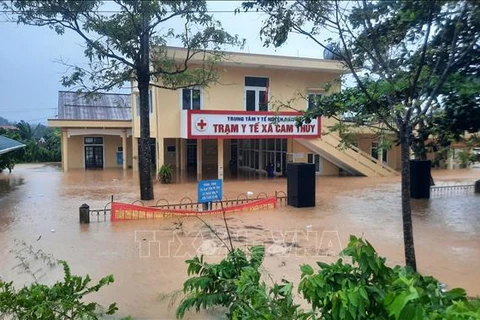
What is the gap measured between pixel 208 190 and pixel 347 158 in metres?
12.5

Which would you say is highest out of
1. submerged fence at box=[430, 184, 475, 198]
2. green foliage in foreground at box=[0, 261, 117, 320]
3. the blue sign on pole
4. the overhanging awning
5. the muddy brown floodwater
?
the overhanging awning

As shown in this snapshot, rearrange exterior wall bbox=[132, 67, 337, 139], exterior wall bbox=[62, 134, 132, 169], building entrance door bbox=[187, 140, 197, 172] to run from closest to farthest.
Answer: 1. exterior wall bbox=[132, 67, 337, 139]
2. exterior wall bbox=[62, 134, 132, 169]
3. building entrance door bbox=[187, 140, 197, 172]

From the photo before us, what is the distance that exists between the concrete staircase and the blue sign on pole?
10.6 meters

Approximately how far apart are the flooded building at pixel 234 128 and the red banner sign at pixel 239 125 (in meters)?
0.04

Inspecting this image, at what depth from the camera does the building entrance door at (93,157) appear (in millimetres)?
27797

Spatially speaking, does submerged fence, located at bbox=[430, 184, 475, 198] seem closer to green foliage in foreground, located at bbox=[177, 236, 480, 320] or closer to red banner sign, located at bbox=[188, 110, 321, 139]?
red banner sign, located at bbox=[188, 110, 321, 139]

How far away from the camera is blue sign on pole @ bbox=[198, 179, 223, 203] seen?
467 inches

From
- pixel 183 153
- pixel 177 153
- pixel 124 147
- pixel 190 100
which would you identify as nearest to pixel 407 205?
pixel 190 100

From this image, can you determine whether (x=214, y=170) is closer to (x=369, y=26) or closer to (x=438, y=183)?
(x=438, y=183)

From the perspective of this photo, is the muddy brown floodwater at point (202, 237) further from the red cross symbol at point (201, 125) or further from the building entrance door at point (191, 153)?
the building entrance door at point (191, 153)

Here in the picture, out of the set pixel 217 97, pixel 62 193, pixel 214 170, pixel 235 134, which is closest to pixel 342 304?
pixel 62 193

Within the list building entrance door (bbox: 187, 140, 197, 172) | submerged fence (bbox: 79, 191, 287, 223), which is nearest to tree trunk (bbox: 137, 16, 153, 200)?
submerged fence (bbox: 79, 191, 287, 223)

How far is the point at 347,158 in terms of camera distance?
2252 cm

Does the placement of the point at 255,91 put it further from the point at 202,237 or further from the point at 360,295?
the point at 360,295
